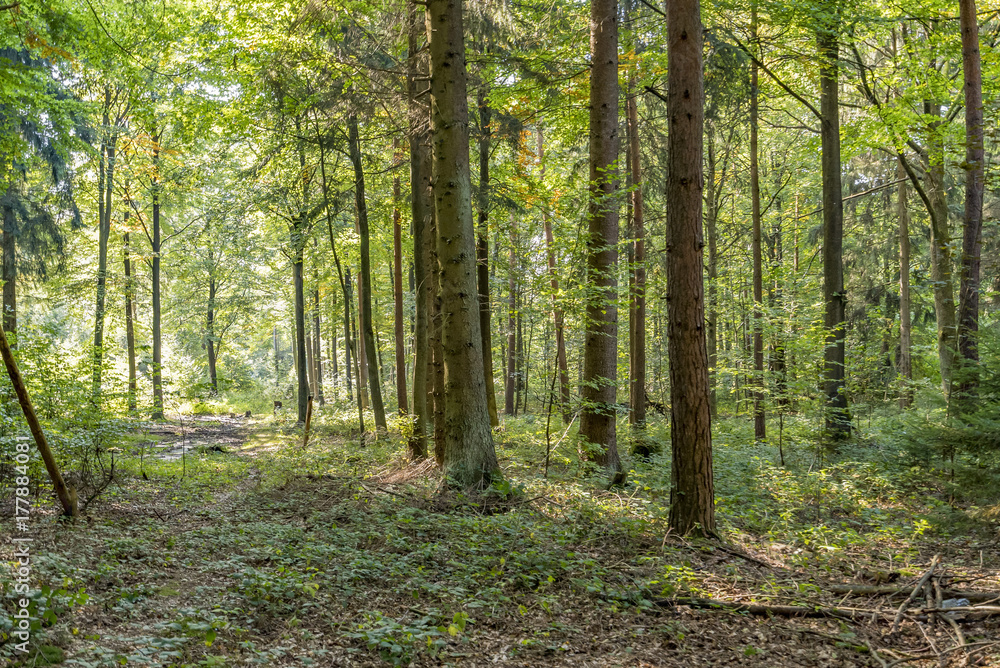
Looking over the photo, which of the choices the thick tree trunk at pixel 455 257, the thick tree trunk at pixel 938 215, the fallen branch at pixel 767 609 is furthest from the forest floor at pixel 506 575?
the thick tree trunk at pixel 938 215

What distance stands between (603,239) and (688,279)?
11.0 feet

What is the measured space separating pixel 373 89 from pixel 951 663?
10.6 m

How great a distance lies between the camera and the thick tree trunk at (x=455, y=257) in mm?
7617

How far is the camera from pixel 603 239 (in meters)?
8.94

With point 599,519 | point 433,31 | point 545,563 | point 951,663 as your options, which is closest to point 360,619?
point 545,563

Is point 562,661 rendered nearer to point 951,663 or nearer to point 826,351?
point 951,663

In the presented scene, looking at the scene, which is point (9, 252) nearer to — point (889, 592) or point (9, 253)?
point (9, 253)

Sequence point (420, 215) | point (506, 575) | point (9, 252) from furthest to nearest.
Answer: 1. point (9, 252)
2. point (420, 215)
3. point (506, 575)

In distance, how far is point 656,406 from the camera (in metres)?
16.5

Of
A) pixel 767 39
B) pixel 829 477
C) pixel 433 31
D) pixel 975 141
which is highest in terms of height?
pixel 767 39

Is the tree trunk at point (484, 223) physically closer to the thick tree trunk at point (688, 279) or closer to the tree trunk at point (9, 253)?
the thick tree trunk at point (688, 279)

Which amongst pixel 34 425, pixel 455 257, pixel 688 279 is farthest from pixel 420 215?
pixel 34 425

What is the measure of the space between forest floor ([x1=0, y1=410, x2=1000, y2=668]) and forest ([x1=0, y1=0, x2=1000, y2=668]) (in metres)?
0.04

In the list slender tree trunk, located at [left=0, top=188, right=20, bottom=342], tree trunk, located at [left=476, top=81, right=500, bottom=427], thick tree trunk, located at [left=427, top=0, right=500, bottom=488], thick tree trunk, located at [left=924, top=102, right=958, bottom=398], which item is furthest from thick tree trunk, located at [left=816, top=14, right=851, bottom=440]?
slender tree trunk, located at [left=0, top=188, right=20, bottom=342]
